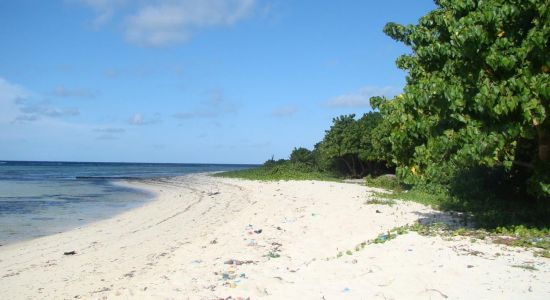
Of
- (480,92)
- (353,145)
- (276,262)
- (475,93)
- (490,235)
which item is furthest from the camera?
(353,145)

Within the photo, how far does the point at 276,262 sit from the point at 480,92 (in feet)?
15.8

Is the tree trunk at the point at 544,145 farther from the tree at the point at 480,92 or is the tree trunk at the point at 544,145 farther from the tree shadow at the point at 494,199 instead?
the tree shadow at the point at 494,199

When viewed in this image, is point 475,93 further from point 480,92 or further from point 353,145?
point 353,145

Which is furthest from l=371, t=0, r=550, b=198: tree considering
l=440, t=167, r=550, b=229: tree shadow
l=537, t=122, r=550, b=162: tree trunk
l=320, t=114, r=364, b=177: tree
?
l=320, t=114, r=364, b=177: tree

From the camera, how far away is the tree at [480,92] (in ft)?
25.8

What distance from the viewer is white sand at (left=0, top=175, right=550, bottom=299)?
257 inches

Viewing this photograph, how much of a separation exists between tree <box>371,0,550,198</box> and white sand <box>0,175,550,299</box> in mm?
1827

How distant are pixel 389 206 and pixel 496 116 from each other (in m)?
7.55

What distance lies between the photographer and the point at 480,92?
8047 millimetres

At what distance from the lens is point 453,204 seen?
14.8 metres

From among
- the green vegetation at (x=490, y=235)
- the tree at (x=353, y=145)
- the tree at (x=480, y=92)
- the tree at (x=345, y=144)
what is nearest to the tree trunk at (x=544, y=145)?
Answer: the tree at (x=480, y=92)

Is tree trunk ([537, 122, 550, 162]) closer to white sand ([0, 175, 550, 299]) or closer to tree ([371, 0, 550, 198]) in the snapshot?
tree ([371, 0, 550, 198])

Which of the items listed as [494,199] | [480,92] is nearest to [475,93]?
[480,92]

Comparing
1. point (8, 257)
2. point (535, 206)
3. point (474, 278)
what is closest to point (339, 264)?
point (474, 278)
